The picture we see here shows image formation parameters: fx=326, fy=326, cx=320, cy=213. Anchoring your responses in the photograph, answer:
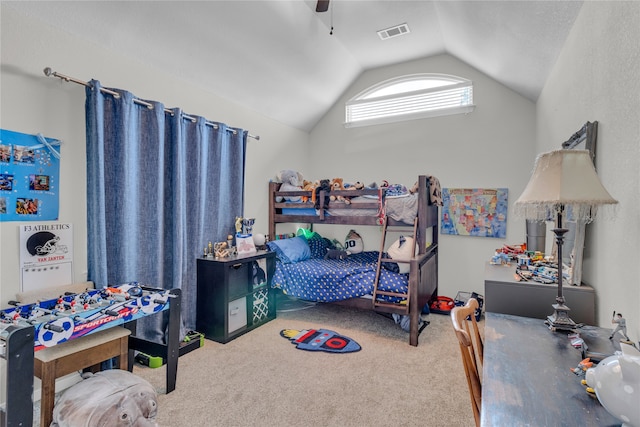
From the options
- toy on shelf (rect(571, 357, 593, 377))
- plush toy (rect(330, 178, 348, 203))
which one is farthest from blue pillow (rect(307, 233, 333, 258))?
toy on shelf (rect(571, 357, 593, 377))

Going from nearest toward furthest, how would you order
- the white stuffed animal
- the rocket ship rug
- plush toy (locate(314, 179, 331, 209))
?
1. the white stuffed animal
2. the rocket ship rug
3. plush toy (locate(314, 179, 331, 209))

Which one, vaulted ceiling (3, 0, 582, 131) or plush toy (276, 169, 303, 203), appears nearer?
vaulted ceiling (3, 0, 582, 131)

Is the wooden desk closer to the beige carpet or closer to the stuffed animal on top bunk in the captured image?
the beige carpet

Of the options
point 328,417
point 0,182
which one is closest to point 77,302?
point 0,182

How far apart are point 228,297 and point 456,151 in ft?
10.3

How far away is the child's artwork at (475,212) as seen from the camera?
12.5 ft

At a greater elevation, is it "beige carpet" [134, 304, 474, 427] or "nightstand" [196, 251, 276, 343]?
"nightstand" [196, 251, 276, 343]

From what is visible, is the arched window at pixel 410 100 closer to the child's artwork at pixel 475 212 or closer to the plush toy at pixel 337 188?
the child's artwork at pixel 475 212

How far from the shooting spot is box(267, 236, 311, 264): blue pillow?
11.5 ft

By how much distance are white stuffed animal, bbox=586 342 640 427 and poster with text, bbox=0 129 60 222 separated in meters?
Result: 2.78

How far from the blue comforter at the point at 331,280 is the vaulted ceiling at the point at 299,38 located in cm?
196

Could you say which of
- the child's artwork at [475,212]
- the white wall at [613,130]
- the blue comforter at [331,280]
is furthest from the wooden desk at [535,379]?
the child's artwork at [475,212]

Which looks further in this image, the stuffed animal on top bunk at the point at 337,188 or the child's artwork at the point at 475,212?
the child's artwork at the point at 475,212

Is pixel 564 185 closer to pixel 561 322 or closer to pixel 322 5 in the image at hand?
pixel 561 322
